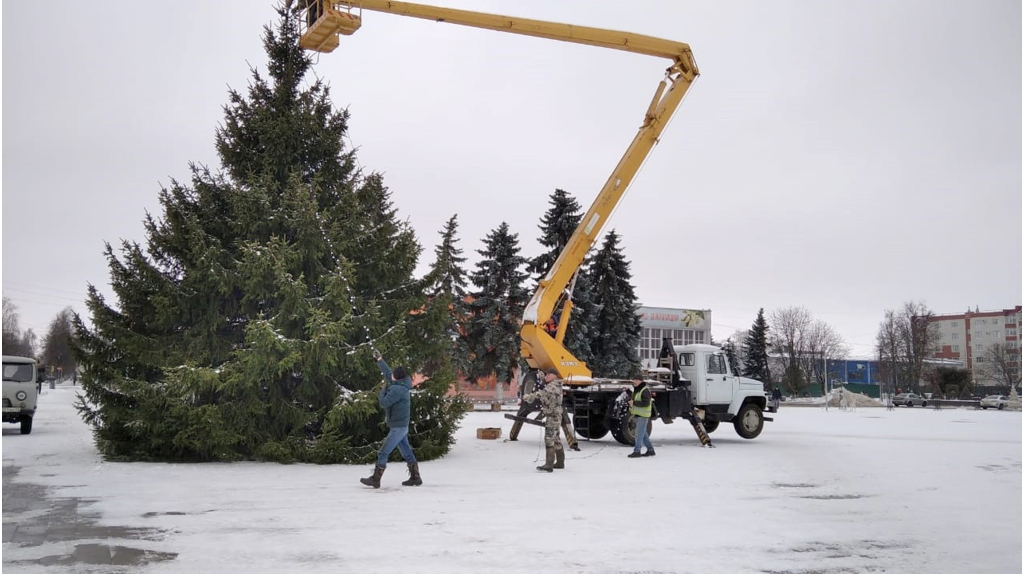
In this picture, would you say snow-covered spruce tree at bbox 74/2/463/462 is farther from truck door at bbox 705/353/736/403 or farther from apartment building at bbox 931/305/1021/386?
apartment building at bbox 931/305/1021/386

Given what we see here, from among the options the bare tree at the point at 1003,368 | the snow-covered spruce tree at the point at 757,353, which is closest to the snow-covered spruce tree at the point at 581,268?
the snow-covered spruce tree at the point at 757,353

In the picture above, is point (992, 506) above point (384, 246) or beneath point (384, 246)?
beneath

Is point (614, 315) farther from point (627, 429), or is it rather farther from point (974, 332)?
point (974, 332)

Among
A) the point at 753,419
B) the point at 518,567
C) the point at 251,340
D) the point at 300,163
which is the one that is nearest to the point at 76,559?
the point at 518,567

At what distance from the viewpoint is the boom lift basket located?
51.3 ft

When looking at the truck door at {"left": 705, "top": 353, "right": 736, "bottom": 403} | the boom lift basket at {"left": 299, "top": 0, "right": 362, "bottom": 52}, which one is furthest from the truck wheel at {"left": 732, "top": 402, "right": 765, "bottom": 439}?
the boom lift basket at {"left": 299, "top": 0, "right": 362, "bottom": 52}

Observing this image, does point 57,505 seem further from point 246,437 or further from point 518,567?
point 518,567

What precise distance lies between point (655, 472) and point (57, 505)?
9318 millimetres

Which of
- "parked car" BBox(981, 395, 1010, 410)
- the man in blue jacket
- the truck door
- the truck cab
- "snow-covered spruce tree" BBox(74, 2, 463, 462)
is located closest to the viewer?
the man in blue jacket

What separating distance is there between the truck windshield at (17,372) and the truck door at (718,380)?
58.2ft

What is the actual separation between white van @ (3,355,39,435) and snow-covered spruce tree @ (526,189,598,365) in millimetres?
30131

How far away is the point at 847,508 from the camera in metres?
10.4

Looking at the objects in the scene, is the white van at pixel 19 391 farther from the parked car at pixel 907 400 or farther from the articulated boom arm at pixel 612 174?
the parked car at pixel 907 400

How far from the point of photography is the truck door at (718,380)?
21.4 meters
